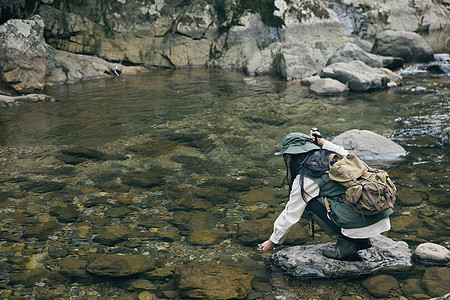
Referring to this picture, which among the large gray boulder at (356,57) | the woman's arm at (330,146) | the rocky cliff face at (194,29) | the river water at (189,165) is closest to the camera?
the woman's arm at (330,146)

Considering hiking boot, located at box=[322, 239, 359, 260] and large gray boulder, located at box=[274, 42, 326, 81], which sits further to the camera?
large gray boulder, located at box=[274, 42, 326, 81]

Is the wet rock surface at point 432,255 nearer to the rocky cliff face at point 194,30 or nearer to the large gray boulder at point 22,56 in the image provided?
the large gray boulder at point 22,56

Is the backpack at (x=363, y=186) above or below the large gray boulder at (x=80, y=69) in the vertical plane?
above

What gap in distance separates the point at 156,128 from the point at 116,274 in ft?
21.5

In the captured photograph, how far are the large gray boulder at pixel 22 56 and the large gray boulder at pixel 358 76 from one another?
10.1 m

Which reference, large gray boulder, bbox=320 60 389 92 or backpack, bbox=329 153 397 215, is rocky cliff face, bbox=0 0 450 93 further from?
backpack, bbox=329 153 397 215

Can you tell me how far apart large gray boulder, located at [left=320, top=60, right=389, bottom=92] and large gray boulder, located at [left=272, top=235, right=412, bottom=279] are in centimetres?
1053

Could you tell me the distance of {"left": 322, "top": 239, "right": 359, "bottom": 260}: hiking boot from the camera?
4566 millimetres

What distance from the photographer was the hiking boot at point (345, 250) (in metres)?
4.57

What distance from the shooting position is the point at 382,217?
4301 millimetres

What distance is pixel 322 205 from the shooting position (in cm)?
443

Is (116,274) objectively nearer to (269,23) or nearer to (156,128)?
(156,128)

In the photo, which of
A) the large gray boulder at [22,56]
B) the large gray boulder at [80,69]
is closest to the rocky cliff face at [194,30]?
the large gray boulder at [80,69]

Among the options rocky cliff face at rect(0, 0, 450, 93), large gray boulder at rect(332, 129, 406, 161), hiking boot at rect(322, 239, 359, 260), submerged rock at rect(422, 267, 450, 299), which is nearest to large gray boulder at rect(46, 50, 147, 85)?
rocky cliff face at rect(0, 0, 450, 93)
